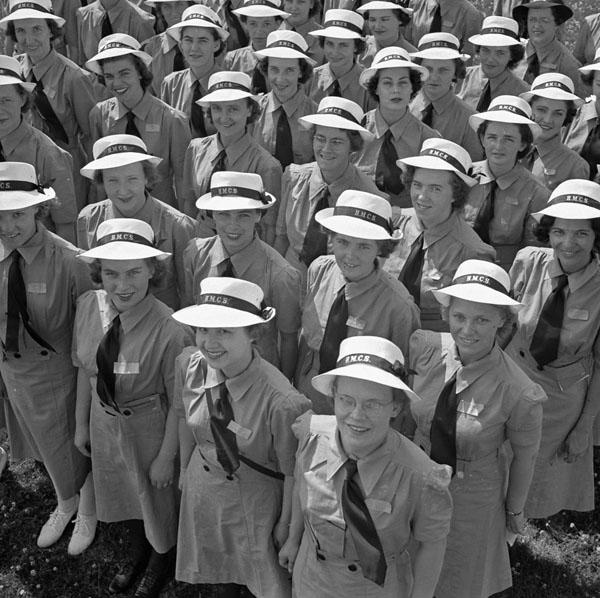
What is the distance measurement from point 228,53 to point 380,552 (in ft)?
21.5

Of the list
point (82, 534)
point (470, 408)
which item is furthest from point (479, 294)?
point (82, 534)

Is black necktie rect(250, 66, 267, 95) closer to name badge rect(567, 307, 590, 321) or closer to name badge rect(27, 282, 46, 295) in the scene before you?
name badge rect(27, 282, 46, 295)

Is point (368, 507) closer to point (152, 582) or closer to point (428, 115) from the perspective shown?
point (152, 582)

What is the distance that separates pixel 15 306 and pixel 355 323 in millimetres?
2008

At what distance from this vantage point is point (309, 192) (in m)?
6.29

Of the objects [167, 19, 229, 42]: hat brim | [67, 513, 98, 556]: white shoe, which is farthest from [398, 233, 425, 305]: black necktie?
[167, 19, 229, 42]: hat brim

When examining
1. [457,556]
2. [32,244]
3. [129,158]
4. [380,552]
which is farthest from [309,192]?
[380,552]

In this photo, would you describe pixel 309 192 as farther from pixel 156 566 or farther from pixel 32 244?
pixel 156 566

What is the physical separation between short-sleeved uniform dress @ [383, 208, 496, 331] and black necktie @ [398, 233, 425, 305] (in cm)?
2

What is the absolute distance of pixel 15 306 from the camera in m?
5.18

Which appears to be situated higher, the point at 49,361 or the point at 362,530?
the point at 362,530

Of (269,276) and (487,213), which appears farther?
(487,213)

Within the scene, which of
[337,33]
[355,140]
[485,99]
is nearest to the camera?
[355,140]

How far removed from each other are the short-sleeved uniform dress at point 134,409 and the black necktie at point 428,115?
12.5 feet
